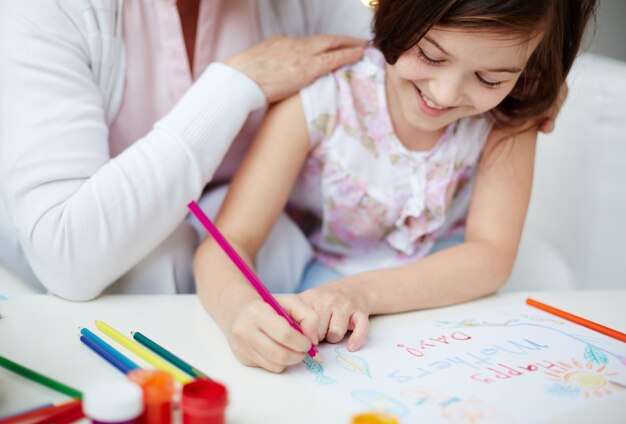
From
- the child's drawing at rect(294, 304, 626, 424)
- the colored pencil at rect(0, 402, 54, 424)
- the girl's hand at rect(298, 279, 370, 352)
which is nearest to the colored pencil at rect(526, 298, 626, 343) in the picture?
the child's drawing at rect(294, 304, 626, 424)

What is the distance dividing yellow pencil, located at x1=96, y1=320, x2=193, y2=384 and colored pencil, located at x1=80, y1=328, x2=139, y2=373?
15 millimetres

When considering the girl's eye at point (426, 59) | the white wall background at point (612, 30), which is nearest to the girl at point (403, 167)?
the girl's eye at point (426, 59)

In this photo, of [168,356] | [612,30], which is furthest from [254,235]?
[612,30]

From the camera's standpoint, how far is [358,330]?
0.68 meters

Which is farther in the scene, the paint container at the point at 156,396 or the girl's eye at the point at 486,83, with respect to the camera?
the girl's eye at the point at 486,83

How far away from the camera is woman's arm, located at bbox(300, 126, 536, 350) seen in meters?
0.72

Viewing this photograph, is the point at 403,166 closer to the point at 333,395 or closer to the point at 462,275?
the point at 462,275

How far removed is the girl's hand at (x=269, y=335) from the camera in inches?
23.9

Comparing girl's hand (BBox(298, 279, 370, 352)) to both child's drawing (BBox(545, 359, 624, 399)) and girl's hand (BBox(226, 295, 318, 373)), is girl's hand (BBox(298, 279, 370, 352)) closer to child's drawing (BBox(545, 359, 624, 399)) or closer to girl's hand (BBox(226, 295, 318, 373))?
girl's hand (BBox(226, 295, 318, 373))

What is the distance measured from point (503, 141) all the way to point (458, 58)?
237 millimetres

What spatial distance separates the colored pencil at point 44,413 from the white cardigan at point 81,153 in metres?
0.26

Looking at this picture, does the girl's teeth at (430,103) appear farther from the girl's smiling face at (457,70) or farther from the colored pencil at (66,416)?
the colored pencil at (66,416)

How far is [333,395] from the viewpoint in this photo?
578mm

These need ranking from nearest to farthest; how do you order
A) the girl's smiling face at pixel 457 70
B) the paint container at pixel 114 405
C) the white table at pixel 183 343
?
the paint container at pixel 114 405
the white table at pixel 183 343
the girl's smiling face at pixel 457 70
